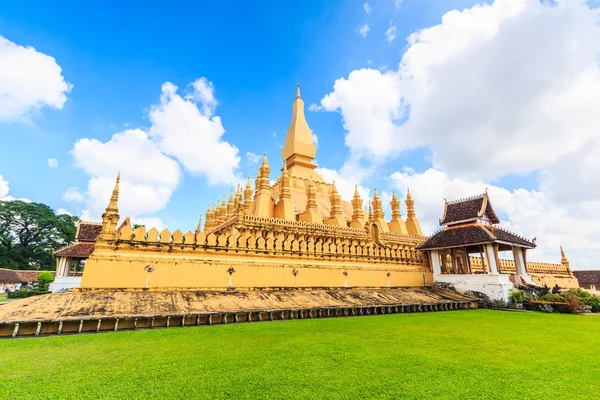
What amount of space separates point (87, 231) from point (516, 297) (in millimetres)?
29376

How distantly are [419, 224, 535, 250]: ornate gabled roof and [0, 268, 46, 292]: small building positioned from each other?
43486mm

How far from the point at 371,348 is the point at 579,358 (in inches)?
146

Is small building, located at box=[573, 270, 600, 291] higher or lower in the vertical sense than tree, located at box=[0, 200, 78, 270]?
lower

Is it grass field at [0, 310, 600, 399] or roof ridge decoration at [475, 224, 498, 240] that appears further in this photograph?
roof ridge decoration at [475, 224, 498, 240]

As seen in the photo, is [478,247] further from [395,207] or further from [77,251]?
[77,251]

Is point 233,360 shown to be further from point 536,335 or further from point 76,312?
point 536,335

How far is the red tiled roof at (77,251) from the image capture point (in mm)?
21891

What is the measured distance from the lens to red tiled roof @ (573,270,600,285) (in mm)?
31109

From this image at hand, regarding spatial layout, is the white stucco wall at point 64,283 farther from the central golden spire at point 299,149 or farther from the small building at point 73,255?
the central golden spire at point 299,149

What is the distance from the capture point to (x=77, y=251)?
22.2 metres

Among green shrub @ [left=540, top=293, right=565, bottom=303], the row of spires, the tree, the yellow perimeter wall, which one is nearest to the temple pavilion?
the yellow perimeter wall

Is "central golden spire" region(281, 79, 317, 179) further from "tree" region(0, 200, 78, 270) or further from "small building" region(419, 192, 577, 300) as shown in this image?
"tree" region(0, 200, 78, 270)

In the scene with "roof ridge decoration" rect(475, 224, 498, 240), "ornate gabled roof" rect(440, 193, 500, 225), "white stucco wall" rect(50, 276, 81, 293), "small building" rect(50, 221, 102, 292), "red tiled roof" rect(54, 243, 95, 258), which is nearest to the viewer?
"roof ridge decoration" rect(475, 224, 498, 240)

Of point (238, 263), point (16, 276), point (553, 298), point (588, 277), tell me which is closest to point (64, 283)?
point (238, 263)
